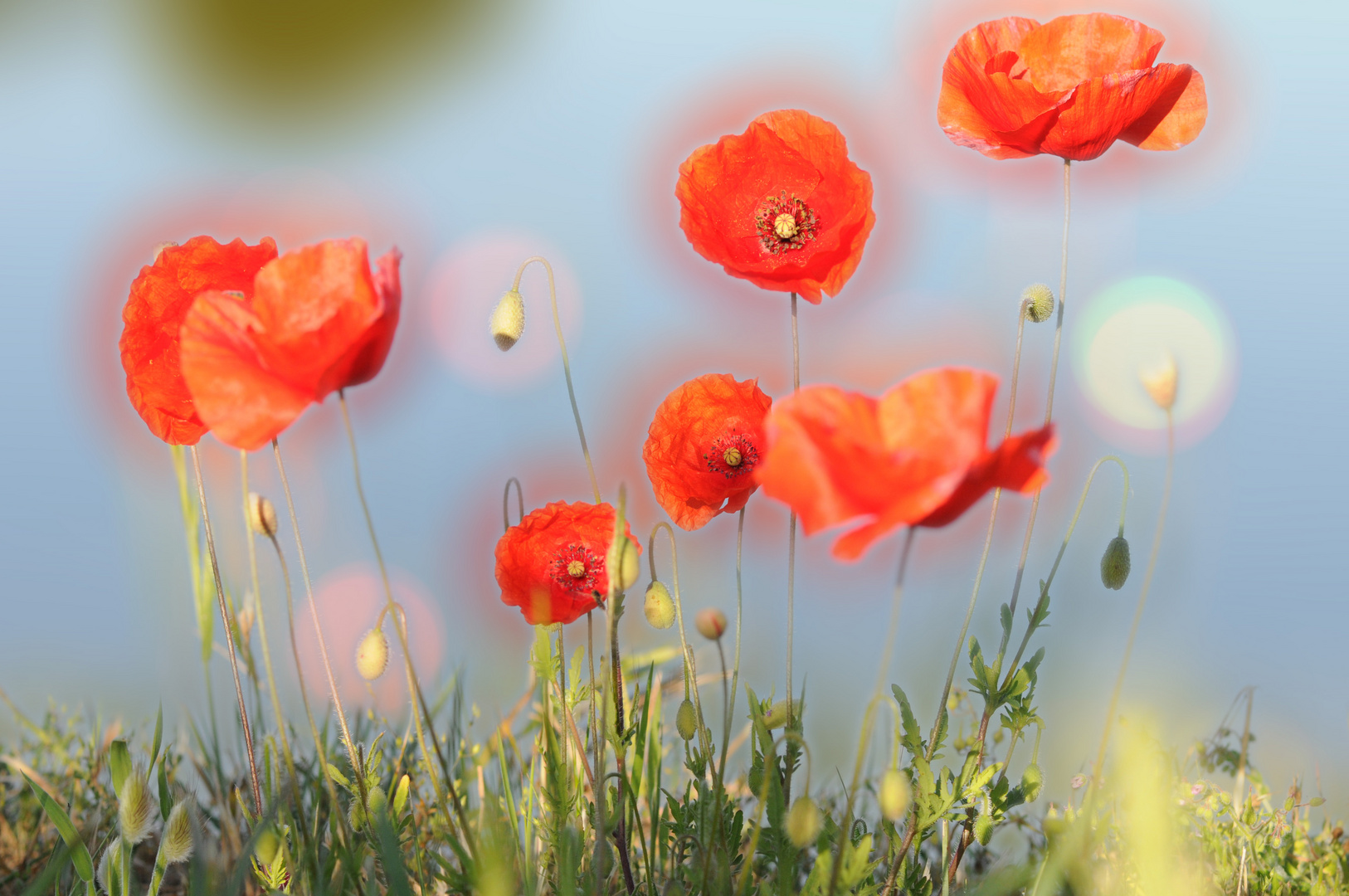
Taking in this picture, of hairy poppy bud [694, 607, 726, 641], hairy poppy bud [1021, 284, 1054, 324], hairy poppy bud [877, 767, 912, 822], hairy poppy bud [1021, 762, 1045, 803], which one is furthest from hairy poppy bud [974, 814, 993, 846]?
hairy poppy bud [1021, 284, 1054, 324]

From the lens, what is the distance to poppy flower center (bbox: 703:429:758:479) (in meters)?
1.68

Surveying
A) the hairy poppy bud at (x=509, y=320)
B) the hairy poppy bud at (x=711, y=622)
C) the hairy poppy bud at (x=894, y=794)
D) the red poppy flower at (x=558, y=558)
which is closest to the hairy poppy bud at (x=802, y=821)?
the hairy poppy bud at (x=894, y=794)

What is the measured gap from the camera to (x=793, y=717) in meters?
1.57

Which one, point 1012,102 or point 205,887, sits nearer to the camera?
point 205,887

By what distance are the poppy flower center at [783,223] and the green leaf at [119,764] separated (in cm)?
111

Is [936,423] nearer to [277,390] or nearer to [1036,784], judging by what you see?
[277,390]

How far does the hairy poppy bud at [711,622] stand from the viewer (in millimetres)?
1314

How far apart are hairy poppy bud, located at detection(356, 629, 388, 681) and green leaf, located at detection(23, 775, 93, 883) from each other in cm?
40

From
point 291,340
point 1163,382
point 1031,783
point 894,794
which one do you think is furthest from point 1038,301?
point 291,340

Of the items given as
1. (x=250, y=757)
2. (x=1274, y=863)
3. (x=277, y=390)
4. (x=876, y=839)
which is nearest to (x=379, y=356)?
(x=277, y=390)

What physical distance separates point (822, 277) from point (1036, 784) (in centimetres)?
80

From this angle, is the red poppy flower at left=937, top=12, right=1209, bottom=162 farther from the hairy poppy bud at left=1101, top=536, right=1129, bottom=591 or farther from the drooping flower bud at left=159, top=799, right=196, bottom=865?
the drooping flower bud at left=159, top=799, right=196, bottom=865

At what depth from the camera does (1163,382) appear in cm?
159

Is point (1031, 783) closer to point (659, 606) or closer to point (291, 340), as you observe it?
point (659, 606)
